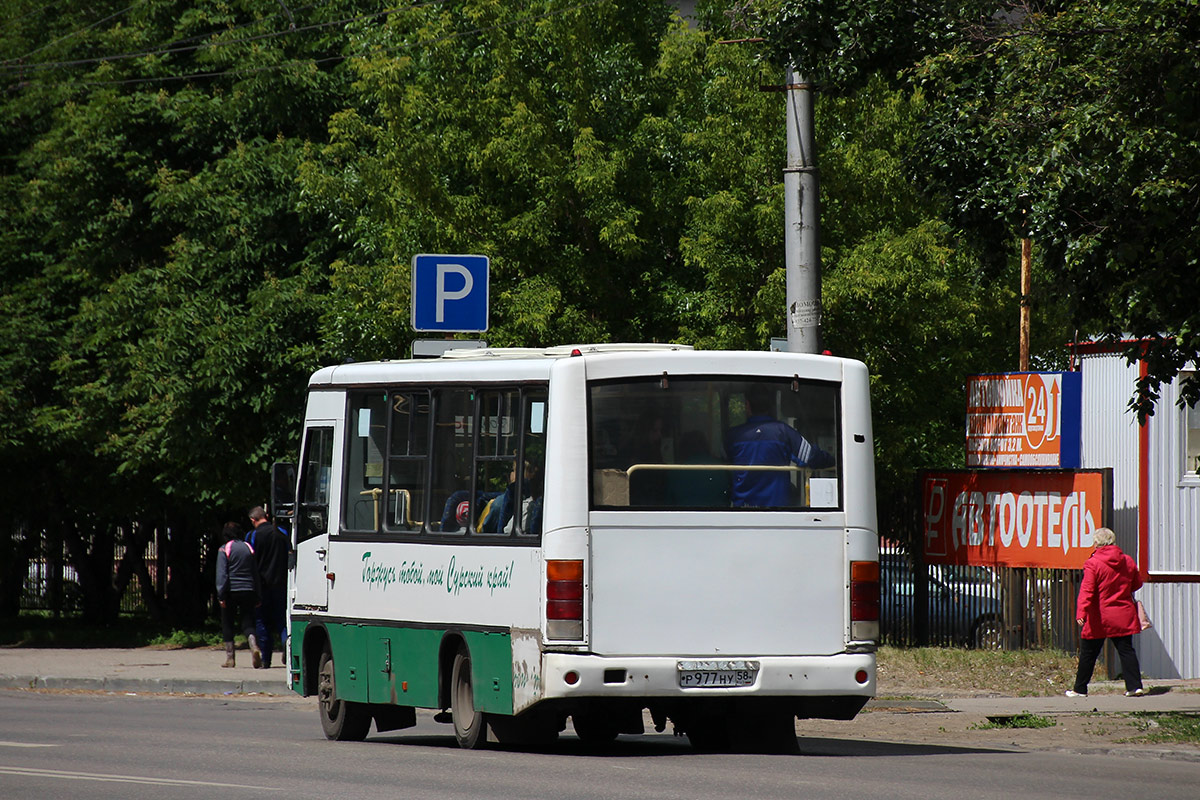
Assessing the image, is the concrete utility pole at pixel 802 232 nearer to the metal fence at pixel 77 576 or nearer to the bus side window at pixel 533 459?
the bus side window at pixel 533 459

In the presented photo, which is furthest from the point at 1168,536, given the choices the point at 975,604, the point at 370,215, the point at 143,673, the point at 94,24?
the point at 94,24

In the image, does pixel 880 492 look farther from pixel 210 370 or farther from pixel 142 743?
pixel 142 743

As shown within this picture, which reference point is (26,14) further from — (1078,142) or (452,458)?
(1078,142)

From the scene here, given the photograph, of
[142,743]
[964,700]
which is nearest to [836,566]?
[142,743]

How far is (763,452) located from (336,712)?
4.33 meters

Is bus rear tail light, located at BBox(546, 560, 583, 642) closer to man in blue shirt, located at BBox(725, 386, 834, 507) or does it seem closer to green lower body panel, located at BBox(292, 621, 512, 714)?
green lower body panel, located at BBox(292, 621, 512, 714)

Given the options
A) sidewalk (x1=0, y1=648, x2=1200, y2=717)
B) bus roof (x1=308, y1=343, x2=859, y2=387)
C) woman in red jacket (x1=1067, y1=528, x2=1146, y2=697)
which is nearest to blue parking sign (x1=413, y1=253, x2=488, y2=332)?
bus roof (x1=308, y1=343, x2=859, y2=387)

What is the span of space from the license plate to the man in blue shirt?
105cm

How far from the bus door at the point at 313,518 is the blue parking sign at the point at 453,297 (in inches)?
79.6

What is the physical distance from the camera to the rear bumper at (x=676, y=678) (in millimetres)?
11828

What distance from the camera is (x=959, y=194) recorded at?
1578 centimetres

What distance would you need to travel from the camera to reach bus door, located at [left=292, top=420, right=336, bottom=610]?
1470 centimetres

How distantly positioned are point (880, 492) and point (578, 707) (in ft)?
40.8

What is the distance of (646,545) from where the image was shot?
12078mm
